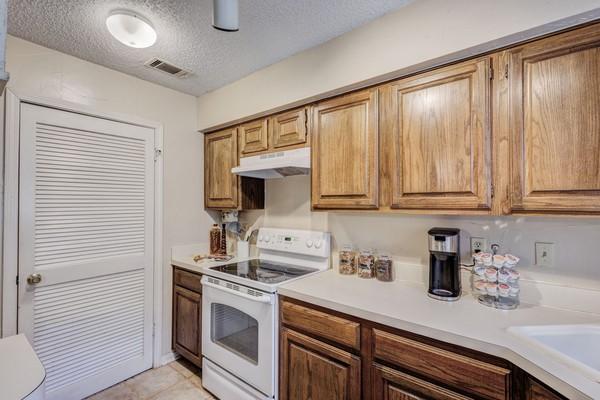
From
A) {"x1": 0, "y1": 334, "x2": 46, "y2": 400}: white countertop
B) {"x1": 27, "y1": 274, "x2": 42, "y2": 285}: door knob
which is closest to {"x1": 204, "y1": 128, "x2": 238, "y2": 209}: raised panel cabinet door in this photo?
{"x1": 27, "y1": 274, "x2": 42, "y2": 285}: door knob

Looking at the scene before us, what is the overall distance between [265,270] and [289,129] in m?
1.01

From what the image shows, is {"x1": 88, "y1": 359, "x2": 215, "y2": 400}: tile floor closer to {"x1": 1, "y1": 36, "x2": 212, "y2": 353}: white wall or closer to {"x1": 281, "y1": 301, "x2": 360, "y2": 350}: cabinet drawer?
{"x1": 1, "y1": 36, "x2": 212, "y2": 353}: white wall

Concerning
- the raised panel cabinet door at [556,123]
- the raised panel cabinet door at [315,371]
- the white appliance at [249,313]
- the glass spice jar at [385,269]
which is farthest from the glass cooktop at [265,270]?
the raised panel cabinet door at [556,123]

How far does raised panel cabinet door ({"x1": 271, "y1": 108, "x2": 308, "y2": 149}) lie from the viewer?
1.93 metres

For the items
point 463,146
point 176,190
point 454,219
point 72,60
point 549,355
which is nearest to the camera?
point 549,355

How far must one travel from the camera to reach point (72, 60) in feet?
6.32

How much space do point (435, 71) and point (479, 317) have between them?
114cm

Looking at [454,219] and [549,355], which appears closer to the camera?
[549,355]

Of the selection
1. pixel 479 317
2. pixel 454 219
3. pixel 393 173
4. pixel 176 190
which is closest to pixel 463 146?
pixel 393 173

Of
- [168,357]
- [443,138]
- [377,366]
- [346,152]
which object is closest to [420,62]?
[443,138]

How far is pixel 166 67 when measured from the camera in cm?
205

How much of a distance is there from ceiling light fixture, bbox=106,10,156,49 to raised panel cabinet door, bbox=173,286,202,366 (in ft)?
5.64

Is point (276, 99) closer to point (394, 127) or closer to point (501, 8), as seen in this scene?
point (394, 127)

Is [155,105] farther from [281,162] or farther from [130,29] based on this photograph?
[281,162]
